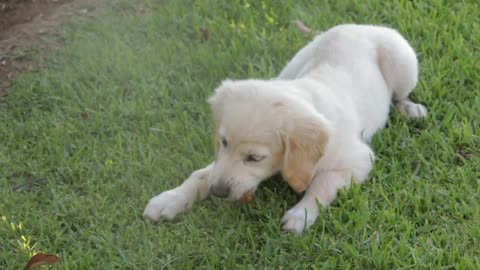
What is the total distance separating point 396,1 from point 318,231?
9.65 ft

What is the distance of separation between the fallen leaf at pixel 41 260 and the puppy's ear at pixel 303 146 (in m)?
1.27

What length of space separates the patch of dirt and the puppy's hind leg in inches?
104

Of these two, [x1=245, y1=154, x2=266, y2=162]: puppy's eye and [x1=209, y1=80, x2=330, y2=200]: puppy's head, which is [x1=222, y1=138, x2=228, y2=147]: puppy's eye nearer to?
[x1=209, y1=80, x2=330, y2=200]: puppy's head

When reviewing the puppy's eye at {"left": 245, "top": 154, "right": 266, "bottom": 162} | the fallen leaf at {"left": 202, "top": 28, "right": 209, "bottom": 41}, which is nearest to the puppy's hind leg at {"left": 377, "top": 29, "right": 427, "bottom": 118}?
the puppy's eye at {"left": 245, "top": 154, "right": 266, "bottom": 162}

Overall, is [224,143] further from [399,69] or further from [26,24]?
[26,24]

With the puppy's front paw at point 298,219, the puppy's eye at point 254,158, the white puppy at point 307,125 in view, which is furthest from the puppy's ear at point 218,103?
the puppy's front paw at point 298,219

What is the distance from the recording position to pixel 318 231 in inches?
176

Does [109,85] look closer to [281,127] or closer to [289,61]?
[289,61]

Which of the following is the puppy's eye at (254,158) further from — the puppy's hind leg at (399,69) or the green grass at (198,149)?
the puppy's hind leg at (399,69)

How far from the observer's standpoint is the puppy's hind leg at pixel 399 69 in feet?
18.3

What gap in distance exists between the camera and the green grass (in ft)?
14.4

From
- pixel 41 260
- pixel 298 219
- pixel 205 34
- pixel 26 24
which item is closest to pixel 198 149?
pixel 298 219

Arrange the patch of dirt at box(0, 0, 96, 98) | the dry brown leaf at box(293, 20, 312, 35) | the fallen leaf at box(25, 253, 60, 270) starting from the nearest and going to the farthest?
the fallen leaf at box(25, 253, 60, 270) → the patch of dirt at box(0, 0, 96, 98) → the dry brown leaf at box(293, 20, 312, 35)

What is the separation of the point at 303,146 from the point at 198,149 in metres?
1.10
